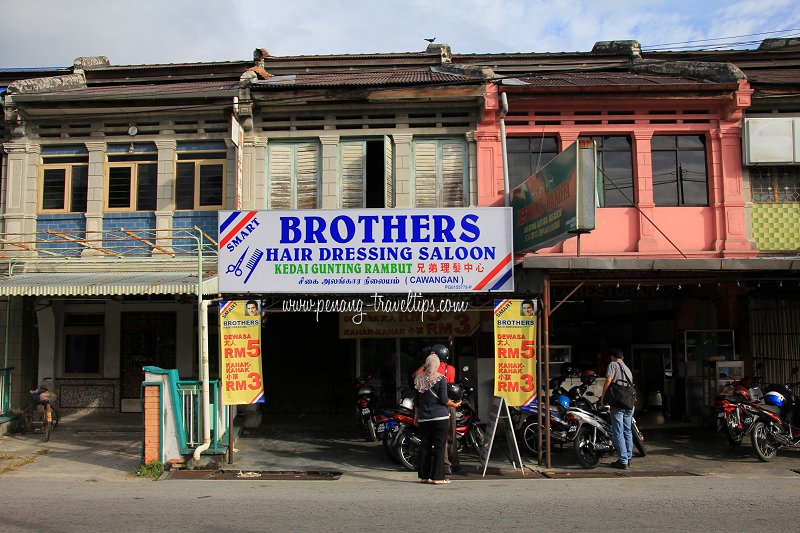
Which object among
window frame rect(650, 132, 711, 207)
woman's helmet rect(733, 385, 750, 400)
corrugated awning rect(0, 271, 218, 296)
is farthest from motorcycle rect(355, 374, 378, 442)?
window frame rect(650, 132, 711, 207)

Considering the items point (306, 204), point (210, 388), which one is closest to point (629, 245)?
point (306, 204)

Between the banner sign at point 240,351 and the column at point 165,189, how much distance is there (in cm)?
437

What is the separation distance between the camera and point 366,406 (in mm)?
12258

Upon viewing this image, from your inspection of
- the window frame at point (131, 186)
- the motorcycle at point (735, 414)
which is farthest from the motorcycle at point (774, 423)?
the window frame at point (131, 186)

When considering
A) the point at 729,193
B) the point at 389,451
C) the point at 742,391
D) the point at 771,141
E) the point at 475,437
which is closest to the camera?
the point at 389,451

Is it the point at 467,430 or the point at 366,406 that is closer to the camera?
the point at 467,430

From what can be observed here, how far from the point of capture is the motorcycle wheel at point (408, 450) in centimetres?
991

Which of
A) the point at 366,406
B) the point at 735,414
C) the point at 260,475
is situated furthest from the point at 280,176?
the point at 735,414

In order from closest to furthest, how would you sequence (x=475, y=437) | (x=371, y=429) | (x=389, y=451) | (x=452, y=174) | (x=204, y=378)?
(x=389, y=451), (x=204, y=378), (x=475, y=437), (x=371, y=429), (x=452, y=174)

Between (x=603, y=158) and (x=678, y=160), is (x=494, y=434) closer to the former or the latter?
(x=603, y=158)

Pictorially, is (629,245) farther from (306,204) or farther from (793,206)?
(306,204)

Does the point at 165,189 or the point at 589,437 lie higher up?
the point at 165,189

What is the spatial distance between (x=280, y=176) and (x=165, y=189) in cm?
248

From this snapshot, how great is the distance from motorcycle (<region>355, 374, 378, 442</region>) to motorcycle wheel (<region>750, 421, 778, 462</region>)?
20.7 ft
